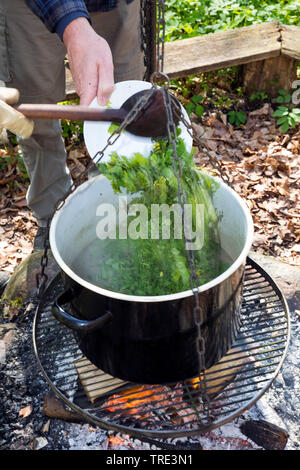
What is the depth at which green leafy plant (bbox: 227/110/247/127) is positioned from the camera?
165 inches

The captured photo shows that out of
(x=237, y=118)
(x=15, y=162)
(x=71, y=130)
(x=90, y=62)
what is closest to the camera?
(x=90, y=62)

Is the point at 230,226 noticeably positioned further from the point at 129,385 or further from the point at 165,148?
the point at 129,385

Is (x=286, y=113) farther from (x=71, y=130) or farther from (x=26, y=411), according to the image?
(x=26, y=411)

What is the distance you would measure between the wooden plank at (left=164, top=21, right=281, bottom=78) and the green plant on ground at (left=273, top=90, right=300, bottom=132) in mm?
406

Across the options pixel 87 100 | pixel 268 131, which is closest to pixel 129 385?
pixel 87 100

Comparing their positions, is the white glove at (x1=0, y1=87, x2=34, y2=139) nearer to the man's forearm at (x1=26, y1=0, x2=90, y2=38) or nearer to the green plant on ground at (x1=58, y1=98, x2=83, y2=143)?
the man's forearm at (x1=26, y1=0, x2=90, y2=38)

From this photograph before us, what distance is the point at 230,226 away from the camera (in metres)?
1.69

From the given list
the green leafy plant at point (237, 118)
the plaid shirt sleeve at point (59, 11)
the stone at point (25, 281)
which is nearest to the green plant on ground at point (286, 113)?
the green leafy plant at point (237, 118)

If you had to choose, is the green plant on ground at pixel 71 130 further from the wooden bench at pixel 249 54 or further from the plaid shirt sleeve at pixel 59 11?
the plaid shirt sleeve at pixel 59 11

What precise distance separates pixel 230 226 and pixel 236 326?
0.38 m

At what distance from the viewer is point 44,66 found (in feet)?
8.62

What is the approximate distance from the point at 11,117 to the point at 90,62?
498mm

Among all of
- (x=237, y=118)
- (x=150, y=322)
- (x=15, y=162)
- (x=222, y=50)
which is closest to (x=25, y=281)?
(x=150, y=322)

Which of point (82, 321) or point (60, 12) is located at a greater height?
point (60, 12)
